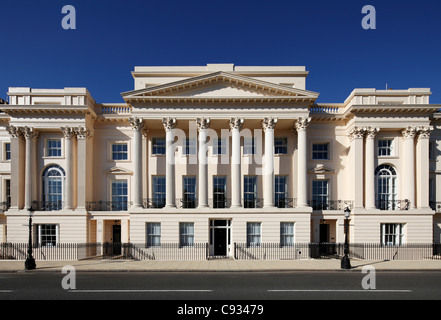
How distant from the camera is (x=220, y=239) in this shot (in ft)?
74.3

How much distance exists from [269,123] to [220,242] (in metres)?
9.93

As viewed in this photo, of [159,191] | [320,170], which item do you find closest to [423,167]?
[320,170]

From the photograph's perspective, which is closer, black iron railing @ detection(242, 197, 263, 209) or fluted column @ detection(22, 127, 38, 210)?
fluted column @ detection(22, 127, 38, 210)

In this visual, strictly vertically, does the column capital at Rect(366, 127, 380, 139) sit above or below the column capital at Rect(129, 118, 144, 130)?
below

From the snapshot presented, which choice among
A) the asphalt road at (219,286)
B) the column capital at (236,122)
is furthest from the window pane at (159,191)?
the asphalt road at (219,286)

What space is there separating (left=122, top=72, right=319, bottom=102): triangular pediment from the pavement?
11.7m

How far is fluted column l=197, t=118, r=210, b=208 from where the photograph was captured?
21.8m

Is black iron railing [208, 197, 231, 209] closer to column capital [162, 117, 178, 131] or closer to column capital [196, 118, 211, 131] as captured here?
column capital [196, 118, 211, 131]

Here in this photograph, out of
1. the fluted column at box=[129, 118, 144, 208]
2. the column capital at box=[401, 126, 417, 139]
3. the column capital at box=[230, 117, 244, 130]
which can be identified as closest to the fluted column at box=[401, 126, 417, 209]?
the column capital at box=[401, 126, 417, 139]

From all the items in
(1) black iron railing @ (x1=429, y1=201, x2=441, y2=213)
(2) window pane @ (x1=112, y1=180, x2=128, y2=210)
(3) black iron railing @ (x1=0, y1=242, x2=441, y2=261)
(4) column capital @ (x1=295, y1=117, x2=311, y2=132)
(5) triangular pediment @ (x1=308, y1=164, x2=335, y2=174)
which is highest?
(4) column capital @ (x1=295, y1=117, x2=311, y2=132)

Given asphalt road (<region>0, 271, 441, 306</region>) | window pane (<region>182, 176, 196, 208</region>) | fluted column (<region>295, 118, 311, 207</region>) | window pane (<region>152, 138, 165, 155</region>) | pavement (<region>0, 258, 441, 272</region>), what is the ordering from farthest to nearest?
window pane (<region>152, 138, 165, 155</region>) → window pane (<region>182, 176, 196, 208</region>) → fluted column (<region>295, 118, 311, 207</region>) → pavement (<region>0, 258, 441, 272</region>) → asphalt road (<region>0, 271, 441, 306</region>)

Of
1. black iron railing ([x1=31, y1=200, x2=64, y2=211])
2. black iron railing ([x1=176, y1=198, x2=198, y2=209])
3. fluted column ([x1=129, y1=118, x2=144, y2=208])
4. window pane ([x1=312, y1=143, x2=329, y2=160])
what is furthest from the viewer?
window pane ([x1=312, y1=143, x2=329, y2=160])

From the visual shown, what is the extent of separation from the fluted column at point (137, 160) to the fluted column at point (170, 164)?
77.5 inches

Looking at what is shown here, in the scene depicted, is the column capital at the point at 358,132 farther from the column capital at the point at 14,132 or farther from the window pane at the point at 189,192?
the column capital at the point at 14,132
